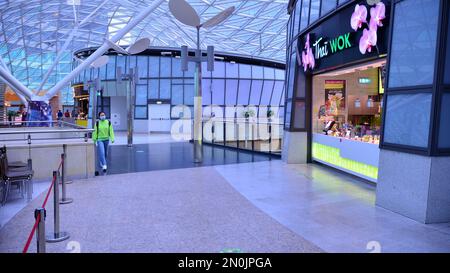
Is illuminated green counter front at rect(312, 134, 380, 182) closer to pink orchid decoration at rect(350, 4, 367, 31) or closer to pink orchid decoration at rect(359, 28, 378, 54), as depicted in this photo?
pink orchid decoration at rect(359, 28, 378, 54)

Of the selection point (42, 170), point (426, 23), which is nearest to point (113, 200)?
point (42, 170)

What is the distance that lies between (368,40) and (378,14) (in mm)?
642

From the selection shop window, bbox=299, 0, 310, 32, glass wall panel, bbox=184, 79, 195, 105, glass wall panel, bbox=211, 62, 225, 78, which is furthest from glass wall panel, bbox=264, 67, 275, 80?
shop window, bbox=299, 0, 310, 32

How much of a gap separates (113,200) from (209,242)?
3482 mm

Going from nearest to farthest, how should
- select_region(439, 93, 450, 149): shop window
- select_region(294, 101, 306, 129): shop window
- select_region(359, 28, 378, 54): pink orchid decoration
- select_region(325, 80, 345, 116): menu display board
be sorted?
select_region(439, 93, 450, 149): shop window
select_region(359, 28, 378, 54): pink orchid decoration
select_region(325, 80, 345, 116): menu display board
select_region(294, 101, 306, 129): shop window

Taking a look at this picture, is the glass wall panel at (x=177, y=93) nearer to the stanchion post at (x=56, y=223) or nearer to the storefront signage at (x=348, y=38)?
the storefront signage at (x=348, y=38)

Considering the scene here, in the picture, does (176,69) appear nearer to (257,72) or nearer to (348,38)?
(257,72)

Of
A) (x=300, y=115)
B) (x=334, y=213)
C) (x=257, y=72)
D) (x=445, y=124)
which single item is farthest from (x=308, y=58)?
(x=257, y=72)

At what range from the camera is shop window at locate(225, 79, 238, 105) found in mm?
38812

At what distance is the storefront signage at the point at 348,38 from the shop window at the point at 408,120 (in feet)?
4.70

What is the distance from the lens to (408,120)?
7.07m

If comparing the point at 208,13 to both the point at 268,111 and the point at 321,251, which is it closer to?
the point at 268,111

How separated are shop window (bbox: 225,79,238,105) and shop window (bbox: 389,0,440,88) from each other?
31571mm

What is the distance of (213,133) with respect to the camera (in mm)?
21562
